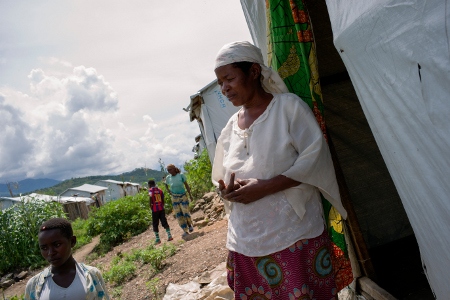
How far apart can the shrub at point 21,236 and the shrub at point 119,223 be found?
1835mm

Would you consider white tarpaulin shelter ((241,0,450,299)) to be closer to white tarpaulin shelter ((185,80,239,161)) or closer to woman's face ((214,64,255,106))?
woman's face ((214,64,255,106))

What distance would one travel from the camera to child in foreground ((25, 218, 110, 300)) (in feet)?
6.42

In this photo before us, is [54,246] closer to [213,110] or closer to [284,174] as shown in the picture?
[284,174]

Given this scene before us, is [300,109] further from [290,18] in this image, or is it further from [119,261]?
[119,261]

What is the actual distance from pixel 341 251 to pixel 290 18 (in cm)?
148

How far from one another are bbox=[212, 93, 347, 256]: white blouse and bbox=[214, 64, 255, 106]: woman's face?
0.14 m

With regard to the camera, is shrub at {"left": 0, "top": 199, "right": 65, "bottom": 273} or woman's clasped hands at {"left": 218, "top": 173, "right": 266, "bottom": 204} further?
shrub at {"left": 0, "top": 199, "right": 65, "bottom": 273}

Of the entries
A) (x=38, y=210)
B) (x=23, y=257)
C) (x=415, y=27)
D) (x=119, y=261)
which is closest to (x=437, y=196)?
(x=415, y=27)

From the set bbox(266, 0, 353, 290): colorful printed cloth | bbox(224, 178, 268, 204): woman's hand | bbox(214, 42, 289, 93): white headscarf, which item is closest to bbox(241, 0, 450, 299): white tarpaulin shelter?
bbox(214, 42, 289, 93): white headscarf

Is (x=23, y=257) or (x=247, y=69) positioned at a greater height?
(x=247, y=69)

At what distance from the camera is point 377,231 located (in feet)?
10.1

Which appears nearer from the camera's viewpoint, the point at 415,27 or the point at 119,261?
the point at 415,27

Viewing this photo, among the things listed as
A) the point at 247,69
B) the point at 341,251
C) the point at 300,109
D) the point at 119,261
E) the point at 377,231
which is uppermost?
the point at 247,69

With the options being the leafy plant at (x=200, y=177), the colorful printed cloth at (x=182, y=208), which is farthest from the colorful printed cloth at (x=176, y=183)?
the leafy plant at (x=200, y=177)
